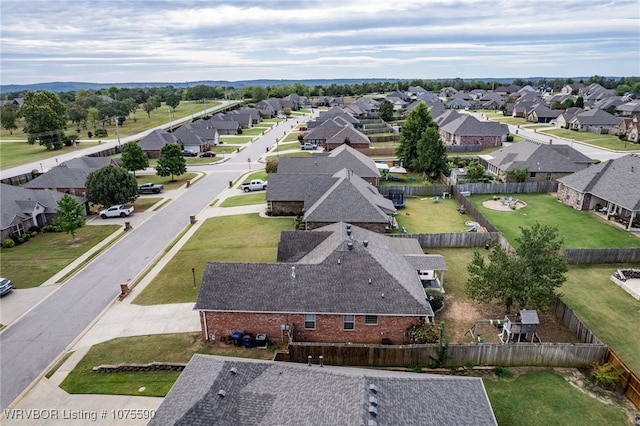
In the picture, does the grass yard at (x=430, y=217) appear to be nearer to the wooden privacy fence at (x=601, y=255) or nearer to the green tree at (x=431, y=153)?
the green tree at (x=431, y=153)

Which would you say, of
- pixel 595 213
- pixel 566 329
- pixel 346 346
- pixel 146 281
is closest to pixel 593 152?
pixel 595 213

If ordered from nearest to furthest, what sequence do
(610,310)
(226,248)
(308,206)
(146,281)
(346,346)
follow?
1. (346,346)
2. (610,310)
3. (146,281)
4. (226,248)
5. (308,206)

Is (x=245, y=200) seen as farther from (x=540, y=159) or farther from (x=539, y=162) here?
(x=540, y=159)

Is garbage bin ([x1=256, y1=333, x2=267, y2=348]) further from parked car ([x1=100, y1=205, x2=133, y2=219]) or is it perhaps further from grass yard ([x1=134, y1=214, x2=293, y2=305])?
parked car ([x1=100, y1=205, x2=133, y2=219])

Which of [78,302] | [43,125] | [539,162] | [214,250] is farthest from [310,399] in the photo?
[43,125]

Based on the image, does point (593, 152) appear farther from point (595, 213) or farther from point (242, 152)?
point (242, 152)

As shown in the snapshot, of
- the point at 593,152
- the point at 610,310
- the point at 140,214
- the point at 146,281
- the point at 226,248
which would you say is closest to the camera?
the point at 610,310
